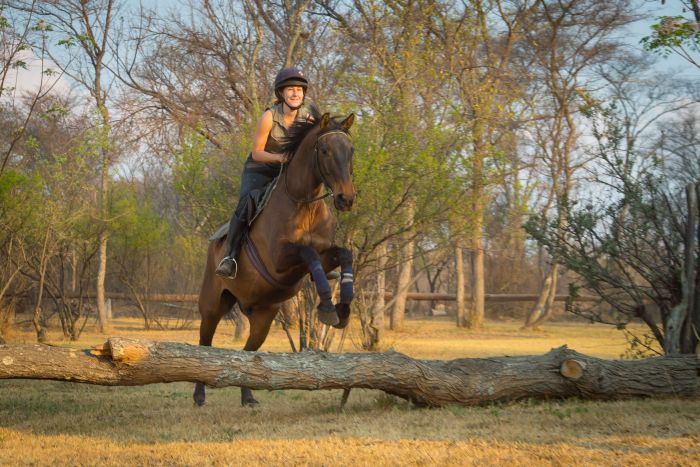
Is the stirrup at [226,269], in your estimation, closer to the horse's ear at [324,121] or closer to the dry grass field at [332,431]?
the dry grass field at [332,431]

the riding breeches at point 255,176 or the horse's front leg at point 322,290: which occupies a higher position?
the riding breeches at point 255,176

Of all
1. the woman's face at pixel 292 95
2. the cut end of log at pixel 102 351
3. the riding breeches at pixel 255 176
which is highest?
the woman's face at pixel 292 95

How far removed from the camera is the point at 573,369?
7.12 metres

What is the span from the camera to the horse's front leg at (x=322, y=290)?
22.1 ft

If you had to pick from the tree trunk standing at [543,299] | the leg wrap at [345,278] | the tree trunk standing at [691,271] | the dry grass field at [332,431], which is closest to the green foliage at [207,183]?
the dry grass field at [332,431]

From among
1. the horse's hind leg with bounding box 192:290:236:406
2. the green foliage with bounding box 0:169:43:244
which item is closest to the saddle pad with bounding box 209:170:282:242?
the horse's hind leg with bounding box 192:290:236:406

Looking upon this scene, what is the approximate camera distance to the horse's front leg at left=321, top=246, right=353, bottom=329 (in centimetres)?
690

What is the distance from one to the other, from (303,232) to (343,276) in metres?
0.58

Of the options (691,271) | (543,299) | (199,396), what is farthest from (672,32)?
(543,299)

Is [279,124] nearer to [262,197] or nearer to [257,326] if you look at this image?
[262,197]

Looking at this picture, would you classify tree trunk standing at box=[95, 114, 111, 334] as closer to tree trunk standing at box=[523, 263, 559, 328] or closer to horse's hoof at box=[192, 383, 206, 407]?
horse's hoof at box=[192, 383, 206, 407]

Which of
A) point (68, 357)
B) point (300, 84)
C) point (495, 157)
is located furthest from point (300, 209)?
point (495, 157)

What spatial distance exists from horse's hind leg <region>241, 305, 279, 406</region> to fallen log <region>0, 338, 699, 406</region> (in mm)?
1509

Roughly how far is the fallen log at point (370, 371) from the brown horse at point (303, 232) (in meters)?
0.56
